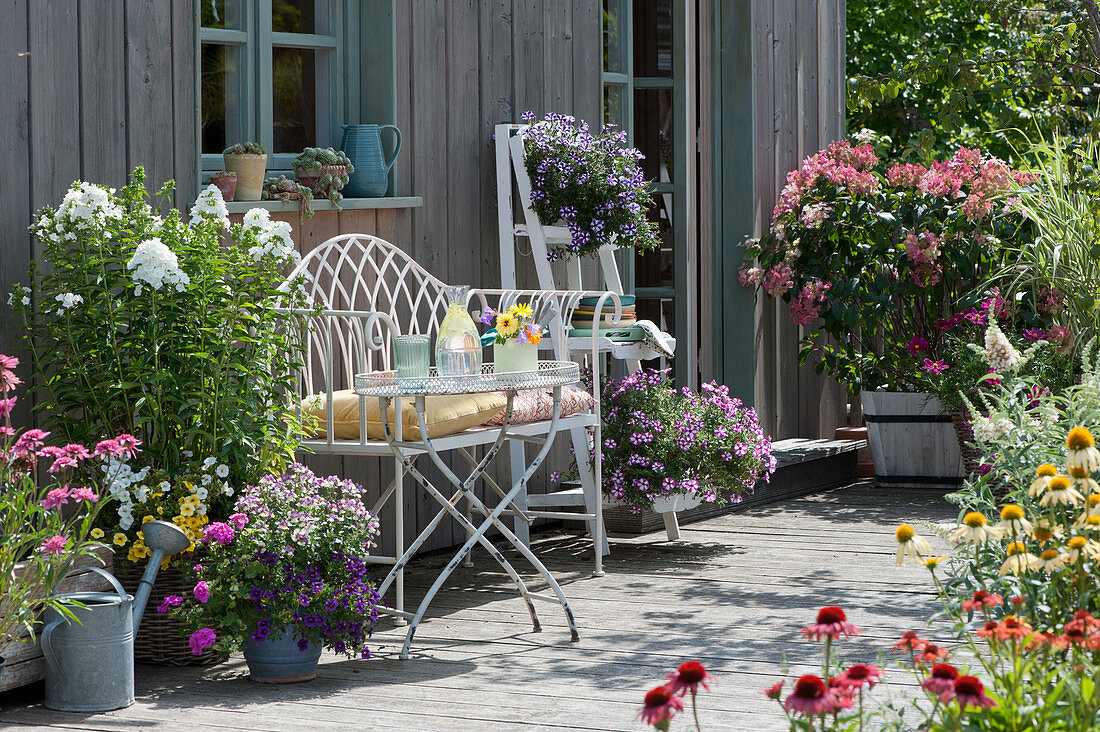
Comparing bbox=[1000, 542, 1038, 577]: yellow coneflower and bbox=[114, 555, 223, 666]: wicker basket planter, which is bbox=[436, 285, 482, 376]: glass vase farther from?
bbox=[1000, 542, 1038, 577]: yellow coneflower

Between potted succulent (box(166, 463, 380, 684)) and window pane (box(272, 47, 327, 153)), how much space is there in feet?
4.89

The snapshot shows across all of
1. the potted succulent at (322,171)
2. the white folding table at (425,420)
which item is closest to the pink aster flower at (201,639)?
the white folding table at (425,420)

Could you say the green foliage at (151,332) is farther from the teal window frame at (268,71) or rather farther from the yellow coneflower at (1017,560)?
the yellow coneflower at (1017,560)

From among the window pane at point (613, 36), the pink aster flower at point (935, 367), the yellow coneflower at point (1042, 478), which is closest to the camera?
the yellow coneflower at point (1042, 478)

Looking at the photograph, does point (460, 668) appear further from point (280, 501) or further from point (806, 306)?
point (806, 306)

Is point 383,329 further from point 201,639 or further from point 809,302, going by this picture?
point 809,302

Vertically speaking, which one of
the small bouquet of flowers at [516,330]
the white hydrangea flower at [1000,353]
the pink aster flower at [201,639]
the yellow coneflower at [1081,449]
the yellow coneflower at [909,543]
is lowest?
the pink aster flower at [201,639]

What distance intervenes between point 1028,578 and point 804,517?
3.21m

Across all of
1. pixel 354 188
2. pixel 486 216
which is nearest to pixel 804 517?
pixel 486 216

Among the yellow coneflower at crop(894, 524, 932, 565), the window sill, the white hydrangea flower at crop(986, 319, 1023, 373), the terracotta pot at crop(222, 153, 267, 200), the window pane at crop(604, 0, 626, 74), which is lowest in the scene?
the yellow coneflower at crop(894, 524, 932, 565)

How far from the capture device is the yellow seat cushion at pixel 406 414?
3.67 meters

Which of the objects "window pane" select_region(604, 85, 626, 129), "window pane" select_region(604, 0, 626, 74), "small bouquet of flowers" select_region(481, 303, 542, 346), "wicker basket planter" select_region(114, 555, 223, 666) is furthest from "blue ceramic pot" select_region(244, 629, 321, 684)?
"window pane" select_region(604, 0, 626, 74)

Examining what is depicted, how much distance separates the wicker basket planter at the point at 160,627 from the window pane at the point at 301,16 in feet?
5.83

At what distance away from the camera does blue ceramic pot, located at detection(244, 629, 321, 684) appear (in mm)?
3164
